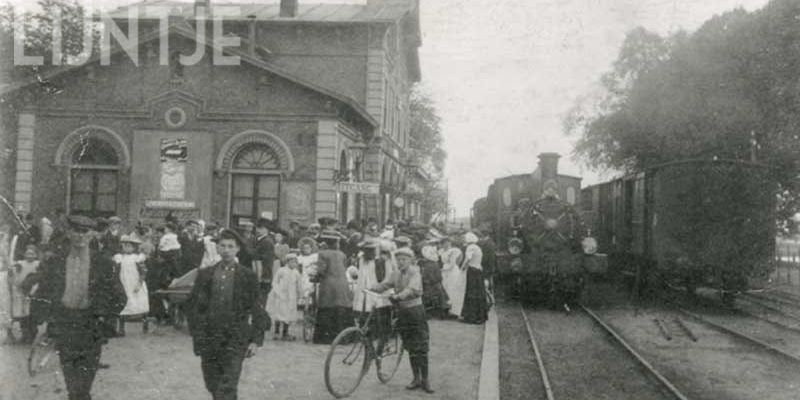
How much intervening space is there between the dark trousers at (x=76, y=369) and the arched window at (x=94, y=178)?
18.2m

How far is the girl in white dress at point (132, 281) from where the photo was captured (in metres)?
12.2

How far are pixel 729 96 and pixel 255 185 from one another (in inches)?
746

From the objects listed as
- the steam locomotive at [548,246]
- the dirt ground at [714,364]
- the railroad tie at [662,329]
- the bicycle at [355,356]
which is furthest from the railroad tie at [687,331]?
the bicycle at [355,356]

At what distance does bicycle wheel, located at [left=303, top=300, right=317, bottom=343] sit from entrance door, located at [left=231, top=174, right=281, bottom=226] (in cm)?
1125

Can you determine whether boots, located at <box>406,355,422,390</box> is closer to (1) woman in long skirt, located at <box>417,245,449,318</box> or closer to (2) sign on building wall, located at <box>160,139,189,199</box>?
(1) woman in long skirt, located at <box>417,245,449,318</box>

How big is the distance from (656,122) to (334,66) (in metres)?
13.7

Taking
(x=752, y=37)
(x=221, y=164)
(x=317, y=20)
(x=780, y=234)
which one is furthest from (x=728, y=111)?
(x=221, y=164)

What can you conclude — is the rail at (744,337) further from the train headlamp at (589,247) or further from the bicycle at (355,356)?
the bicycle at (355,356)

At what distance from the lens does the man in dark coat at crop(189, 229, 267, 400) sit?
679 cm

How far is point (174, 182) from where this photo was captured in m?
24.7

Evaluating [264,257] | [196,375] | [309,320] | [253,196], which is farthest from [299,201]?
[196,375]

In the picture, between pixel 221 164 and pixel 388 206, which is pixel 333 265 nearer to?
pixel 221 164

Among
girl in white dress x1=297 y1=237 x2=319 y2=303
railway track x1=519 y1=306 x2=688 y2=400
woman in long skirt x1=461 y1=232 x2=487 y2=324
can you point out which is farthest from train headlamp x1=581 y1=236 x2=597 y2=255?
girl in white dress x1=297 y1=237 x2=319 y2=303

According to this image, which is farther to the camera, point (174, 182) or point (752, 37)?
point (752, 37)
